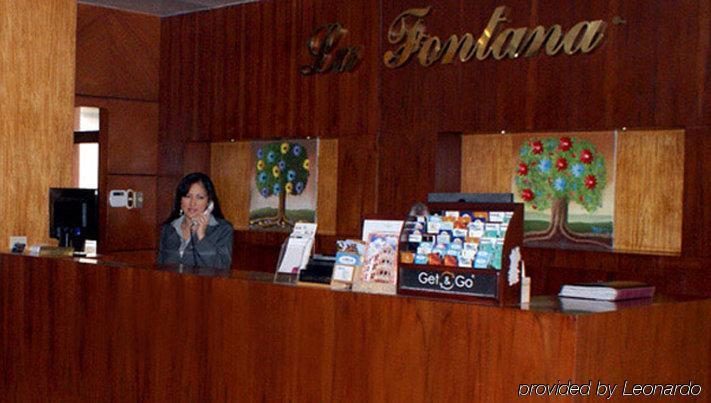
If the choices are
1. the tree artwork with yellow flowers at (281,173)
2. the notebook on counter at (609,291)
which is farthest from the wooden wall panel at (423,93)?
the notebook on counter at (609,291)

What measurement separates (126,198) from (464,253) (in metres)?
6.33

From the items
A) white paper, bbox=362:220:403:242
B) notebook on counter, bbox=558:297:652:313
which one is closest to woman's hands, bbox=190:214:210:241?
white paper, bbox=362:220:403:242

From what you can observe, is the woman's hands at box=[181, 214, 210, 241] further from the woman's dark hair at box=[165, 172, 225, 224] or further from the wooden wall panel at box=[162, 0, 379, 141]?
the wooden wall panel at box=[162, 0, 379, 141]

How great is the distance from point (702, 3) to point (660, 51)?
15.5 inches

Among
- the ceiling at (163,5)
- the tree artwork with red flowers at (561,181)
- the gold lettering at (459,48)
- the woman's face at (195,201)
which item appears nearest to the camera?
the woman's face at (195,201)

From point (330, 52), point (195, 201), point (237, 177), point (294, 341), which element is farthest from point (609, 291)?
point (237, 177)

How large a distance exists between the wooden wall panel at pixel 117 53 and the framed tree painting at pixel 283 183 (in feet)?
4.23

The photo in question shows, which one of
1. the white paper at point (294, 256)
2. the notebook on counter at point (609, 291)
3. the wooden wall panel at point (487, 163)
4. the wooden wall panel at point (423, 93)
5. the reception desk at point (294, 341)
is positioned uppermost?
the wooden wall panel at point (423, 93)

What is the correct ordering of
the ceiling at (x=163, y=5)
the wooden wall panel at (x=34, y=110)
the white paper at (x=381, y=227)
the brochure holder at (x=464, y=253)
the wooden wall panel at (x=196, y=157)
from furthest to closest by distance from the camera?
the wooden wall panel at (x=196, y=157), the ceiling at (x=163, y=5), the wooden wall panel at (x=34, y=110), the white paper at (x=381, y=227), the brochure holder at (x=464, y=253)

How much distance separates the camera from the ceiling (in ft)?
28.8

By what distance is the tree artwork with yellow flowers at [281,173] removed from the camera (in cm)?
899

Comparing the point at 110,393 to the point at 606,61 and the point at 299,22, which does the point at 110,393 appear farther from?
the point at 299,22

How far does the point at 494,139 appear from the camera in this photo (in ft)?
24.8

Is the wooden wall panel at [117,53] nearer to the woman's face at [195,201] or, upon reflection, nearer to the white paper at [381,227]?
the woman's face at [195,201]
